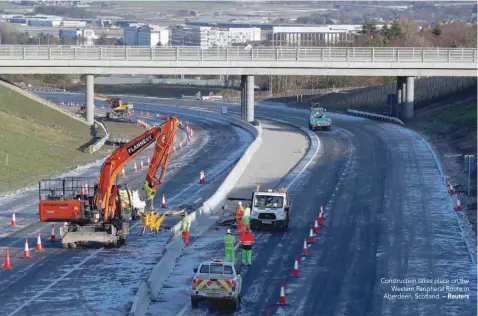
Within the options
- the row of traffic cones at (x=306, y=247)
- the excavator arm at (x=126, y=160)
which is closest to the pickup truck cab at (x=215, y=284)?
the row of traffic cones at (x=306, y=247)

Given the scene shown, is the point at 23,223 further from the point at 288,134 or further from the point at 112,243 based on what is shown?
the point at 288,134

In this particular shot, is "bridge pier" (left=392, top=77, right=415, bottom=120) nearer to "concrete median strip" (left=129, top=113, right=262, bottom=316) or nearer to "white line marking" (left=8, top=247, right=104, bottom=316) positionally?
"concrete median strip" (left=129, top=113, right=262, bottom=316)

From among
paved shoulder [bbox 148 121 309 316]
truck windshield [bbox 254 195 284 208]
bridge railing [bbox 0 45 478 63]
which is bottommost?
paved shoulder [bbox 148 121 309 316]

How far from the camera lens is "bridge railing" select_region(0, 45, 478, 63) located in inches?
3607

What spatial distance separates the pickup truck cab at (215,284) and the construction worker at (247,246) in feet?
17.6

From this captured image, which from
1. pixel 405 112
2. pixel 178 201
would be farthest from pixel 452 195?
pixel 405 112

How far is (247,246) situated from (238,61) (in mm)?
58616

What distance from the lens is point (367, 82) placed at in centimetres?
14712

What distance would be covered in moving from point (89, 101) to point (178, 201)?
4271 cm

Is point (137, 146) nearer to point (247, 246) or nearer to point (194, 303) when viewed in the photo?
point (247, 246)

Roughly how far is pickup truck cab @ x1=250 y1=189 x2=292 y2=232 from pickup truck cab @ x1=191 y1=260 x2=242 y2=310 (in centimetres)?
1371

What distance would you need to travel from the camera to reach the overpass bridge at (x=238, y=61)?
302ft

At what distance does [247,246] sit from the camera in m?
36.9

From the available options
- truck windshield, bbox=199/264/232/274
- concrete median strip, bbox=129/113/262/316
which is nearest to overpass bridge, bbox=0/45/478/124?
concrete median strip, bbox=129/113/262/316
